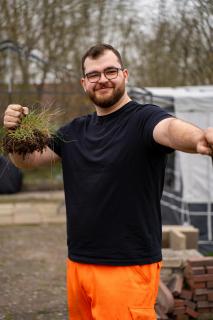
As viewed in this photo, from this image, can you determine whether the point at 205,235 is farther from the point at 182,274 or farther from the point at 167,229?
the point at 182,274

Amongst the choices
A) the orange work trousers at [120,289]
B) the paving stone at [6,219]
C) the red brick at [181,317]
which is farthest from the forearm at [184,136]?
the paving stone at [6,219]

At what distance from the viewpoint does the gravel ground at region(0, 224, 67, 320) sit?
15.8ft

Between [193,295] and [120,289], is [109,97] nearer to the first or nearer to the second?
[120,289]

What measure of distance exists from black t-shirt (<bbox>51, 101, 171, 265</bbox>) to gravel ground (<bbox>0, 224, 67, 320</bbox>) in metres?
2.36

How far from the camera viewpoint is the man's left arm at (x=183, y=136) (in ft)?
5.86

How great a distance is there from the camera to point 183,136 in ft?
6.54

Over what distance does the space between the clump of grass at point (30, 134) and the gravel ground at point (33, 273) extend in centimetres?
233

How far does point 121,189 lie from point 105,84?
495 mm

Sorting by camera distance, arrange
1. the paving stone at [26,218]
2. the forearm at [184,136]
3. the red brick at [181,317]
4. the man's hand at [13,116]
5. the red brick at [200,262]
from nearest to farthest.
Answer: the forearm at [184,136] → the man's hand at [13,116] → the red brick at [181,317] → the red brick at [200,262] → the paving stone at [26,218]

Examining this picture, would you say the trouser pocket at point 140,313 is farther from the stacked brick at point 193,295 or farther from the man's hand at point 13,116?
the stacked brick at point 193,295

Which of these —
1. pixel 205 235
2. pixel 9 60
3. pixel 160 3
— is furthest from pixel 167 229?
pixel 9 60

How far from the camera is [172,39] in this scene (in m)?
11.3

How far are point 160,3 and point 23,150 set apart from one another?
709 cm

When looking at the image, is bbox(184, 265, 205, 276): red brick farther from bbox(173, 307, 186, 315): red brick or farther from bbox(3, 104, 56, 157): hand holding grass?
Result: bbox(3, 104, 56, 157): hand holding grass
